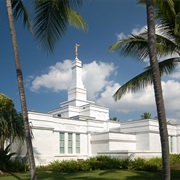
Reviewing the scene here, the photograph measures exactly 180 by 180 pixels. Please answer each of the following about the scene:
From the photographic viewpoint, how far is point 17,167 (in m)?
19.2

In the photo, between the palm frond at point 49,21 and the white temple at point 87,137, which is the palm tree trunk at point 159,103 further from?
the white temple at point 87,137

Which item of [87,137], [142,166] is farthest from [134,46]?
[87,137]

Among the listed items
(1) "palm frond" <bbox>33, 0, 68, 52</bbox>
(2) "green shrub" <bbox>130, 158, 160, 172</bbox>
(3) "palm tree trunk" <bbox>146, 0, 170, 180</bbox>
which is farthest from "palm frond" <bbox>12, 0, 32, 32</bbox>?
(2) "green shrub" <bbox>130, 158, 160, 172</bbox>

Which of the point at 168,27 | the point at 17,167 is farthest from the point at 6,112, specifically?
the point at 168,27

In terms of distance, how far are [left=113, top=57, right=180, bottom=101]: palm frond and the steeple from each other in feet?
75.0

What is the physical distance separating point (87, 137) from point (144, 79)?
17.0 metres

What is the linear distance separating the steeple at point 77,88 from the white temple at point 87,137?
13.1 inches

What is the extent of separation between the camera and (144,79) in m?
13.1

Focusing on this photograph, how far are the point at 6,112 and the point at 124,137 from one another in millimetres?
14824

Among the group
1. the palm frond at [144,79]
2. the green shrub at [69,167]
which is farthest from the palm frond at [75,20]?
the green shrub at [69,167]

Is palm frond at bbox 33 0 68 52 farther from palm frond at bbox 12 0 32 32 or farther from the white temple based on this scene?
the white temple

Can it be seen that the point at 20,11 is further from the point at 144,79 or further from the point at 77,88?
the point at 77,88

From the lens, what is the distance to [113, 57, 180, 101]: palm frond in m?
12.9

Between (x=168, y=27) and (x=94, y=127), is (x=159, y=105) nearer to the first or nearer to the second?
(x=168, y=27)
